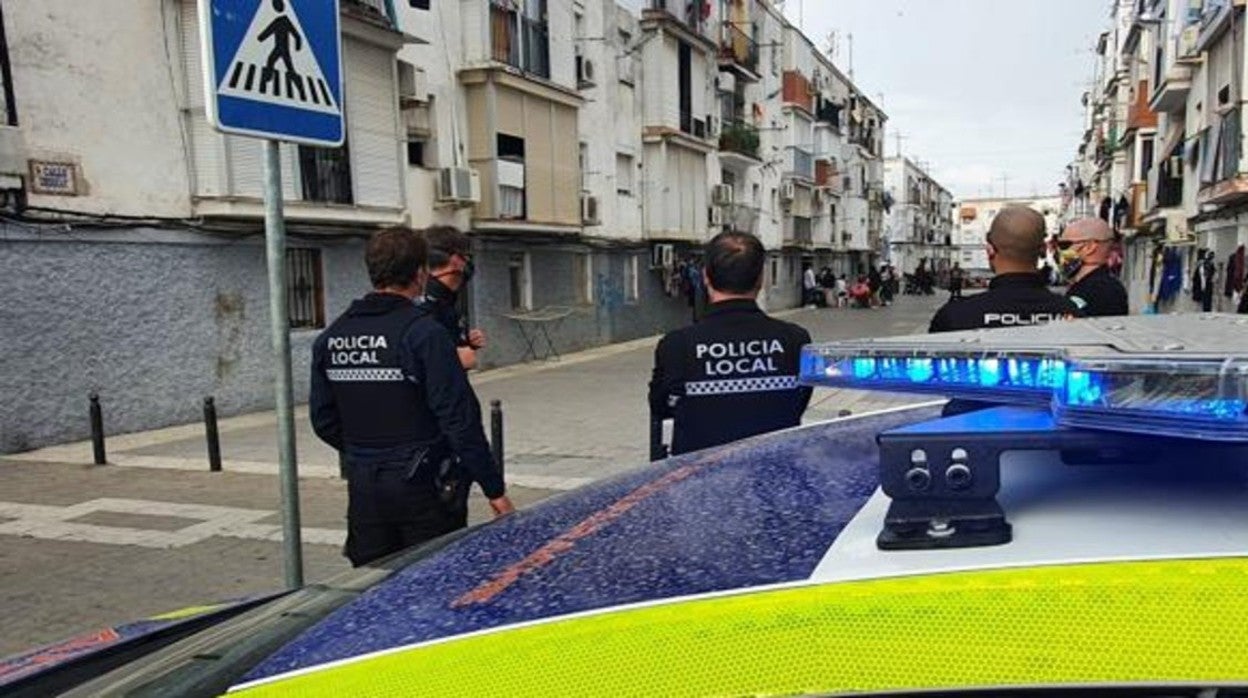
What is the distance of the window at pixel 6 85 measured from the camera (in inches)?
359

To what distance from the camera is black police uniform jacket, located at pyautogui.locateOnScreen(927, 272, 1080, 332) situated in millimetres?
3693

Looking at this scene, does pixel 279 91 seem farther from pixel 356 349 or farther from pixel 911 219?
pixel 911 219

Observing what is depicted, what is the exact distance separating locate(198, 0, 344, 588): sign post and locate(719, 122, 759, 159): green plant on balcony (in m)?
26.6

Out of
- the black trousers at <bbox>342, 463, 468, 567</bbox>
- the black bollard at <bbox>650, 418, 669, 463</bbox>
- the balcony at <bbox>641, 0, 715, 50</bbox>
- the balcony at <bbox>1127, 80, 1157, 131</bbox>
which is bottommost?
the black trousers at <bbox>342, 463, 468, 567</bbox>

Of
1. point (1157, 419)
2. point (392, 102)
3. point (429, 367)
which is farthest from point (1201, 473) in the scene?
point (392, 102)

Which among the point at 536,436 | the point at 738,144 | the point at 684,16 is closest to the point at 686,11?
the point at 684,16

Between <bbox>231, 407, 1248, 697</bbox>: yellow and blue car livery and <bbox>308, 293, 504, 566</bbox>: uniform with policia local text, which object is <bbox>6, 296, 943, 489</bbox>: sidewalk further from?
<bbox>231, 407, 1248, 697</bbox>: yellow and blue car livery

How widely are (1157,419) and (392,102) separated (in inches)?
571

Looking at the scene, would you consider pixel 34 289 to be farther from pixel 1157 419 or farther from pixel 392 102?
pixel 1157 419

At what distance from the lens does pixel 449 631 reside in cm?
118

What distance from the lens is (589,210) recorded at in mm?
20422

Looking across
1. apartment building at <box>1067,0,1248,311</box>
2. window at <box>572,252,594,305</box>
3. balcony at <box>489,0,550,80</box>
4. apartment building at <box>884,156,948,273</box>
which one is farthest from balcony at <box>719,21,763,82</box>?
apartment building at <box>884,156,948,273</box>

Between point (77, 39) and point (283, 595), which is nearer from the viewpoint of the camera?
point (283, 595)

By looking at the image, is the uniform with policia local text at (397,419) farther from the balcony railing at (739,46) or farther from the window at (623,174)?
the balcony railing at (739,46)
